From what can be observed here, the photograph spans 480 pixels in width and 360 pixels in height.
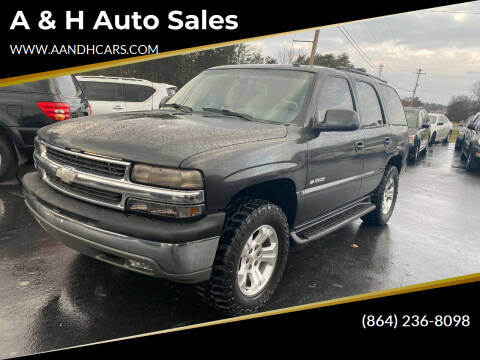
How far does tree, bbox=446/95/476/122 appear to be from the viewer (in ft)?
144

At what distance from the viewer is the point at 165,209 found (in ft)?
7.43

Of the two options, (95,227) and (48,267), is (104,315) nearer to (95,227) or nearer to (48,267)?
(95,227)

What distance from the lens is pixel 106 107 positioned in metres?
10.4

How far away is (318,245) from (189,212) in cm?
246

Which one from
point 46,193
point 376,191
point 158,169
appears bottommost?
point 376,191

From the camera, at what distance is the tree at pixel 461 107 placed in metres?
44.0

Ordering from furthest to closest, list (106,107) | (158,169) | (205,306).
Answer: (106,107)
(205,306)
(158,169)

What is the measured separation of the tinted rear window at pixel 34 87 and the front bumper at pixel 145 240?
3.78 m

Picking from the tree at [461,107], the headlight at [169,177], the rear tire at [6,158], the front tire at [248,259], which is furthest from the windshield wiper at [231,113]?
the tree at [461,107]

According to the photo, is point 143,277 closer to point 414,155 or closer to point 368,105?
point 368,105

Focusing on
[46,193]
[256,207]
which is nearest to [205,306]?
[256,207]

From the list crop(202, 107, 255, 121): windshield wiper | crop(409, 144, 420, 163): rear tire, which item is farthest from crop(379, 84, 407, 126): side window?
crop(409, 144, 420, 163): rear tire

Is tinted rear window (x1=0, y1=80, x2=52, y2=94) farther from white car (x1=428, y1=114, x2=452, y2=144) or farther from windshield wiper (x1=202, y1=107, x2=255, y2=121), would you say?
white car (x1=428, y1=114, x2=452, y2=144)

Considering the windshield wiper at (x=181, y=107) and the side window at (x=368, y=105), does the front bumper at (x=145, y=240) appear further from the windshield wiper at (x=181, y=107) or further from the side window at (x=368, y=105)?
the side window at (x=368, y=105)
